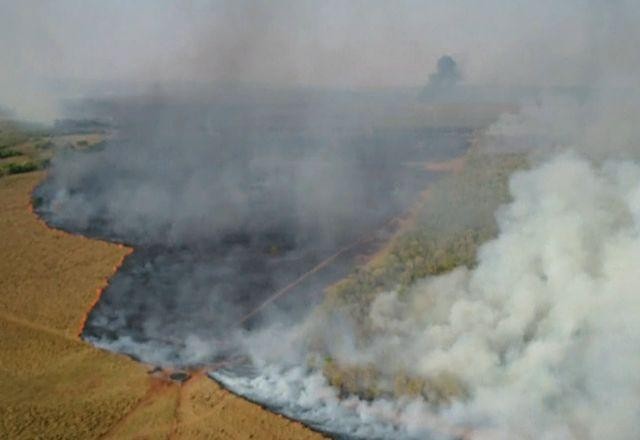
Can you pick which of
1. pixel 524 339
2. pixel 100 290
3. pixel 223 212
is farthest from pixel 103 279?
pixel 524 339

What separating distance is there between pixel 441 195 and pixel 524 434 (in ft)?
104

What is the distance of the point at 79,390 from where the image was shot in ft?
81.3

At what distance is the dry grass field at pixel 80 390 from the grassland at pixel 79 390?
35mm

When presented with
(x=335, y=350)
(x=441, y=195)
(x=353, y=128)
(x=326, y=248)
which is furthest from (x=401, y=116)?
(x=335, y=350)

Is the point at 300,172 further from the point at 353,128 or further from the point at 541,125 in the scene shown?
the point at 353,128

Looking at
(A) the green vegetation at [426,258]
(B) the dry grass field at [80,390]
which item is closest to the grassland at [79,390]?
(B) the dry grass field at [80,390]

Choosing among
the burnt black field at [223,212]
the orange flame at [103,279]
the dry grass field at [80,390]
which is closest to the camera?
the dry grass field at [80,390]

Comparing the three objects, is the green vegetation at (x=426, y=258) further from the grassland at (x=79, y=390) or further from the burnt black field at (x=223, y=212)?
the grassland at (x=79, y=390)

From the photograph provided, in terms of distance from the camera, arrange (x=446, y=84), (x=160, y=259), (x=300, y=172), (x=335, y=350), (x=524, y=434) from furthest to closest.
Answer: (x=446, y=84) < (x=300, y=172) < (x=160, y=259) < (x=335, y=350) < (x=524, y=434)

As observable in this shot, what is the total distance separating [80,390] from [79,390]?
39mm

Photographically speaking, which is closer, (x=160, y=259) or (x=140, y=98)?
(x=160, y=259)

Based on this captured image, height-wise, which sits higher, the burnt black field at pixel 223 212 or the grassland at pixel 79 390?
the burnt black field at pixel 223 212

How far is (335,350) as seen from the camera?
26.7 metres

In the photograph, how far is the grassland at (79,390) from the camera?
22484 mm
